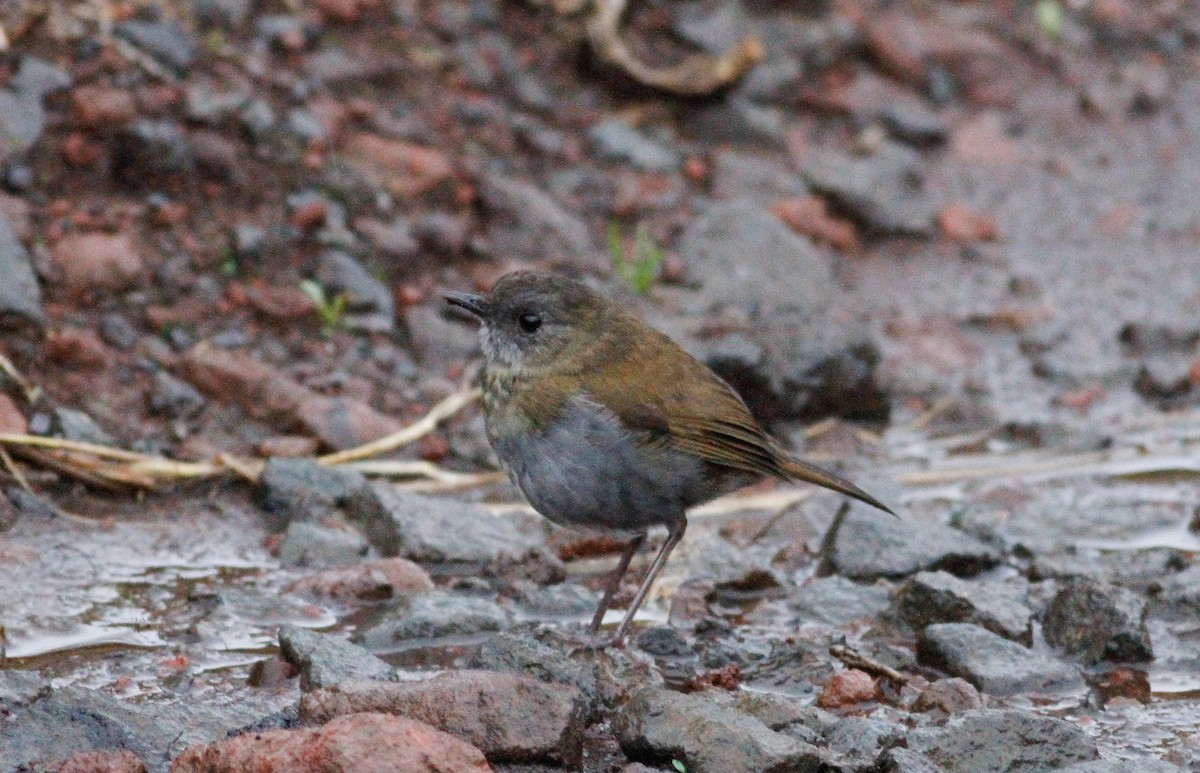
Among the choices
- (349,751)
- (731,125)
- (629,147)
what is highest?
(731,125)

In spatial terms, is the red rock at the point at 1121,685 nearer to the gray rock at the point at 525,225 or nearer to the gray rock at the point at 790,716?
the gray rock at the point at 790,716

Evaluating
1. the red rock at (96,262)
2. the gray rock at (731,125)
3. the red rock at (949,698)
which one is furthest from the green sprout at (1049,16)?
the red rock at (949,698)

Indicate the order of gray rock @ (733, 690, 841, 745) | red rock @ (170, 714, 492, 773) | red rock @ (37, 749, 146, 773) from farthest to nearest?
gray rock @ (733, 690, 841, 745)
red rock @ (37, 749, 146, 773)
red rock @ (170, 714, 492, 773)

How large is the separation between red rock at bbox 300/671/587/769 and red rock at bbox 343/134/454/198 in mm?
3932

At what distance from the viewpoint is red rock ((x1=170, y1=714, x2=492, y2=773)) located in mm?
3453

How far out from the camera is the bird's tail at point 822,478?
4.90 m

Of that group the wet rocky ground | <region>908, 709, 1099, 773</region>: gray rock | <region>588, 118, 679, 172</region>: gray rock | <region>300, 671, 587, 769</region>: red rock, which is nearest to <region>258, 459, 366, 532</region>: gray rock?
the wet rocky ground

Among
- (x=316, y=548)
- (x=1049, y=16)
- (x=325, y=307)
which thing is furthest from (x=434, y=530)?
(x=1049, y=16)

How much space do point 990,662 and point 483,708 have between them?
156 cm

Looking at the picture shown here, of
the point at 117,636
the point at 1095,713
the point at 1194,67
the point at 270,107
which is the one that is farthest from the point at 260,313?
the point at 1194,67

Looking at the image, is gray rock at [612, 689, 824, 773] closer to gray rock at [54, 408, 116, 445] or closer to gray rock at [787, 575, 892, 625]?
gray rock at [787, 575, 892, 625]

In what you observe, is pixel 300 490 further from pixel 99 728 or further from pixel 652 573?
pixel 99 728

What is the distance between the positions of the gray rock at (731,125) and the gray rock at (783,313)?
762mm

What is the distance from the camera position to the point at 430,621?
192 inches
